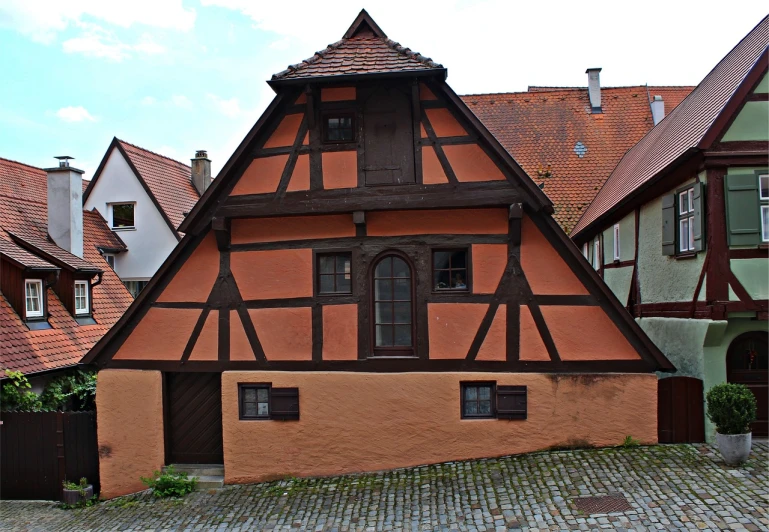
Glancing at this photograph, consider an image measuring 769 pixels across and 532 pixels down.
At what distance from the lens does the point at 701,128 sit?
9.62m

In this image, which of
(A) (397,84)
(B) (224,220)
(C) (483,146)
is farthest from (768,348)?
(B) (224,220)

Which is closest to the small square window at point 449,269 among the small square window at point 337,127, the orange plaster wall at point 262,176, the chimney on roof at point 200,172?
the small square window at point 337,127

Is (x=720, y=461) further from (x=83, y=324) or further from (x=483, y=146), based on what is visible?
(x=83, y=324)

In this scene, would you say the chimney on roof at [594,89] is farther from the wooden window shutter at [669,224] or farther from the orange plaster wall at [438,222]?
the orange plaster wall at [438,222]

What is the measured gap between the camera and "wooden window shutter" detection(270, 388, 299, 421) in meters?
10.1

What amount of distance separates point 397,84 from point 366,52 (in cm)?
82

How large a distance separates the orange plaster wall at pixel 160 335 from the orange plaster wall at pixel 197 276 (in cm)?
24

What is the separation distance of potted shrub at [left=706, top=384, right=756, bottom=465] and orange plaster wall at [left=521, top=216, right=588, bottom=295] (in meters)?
2.46

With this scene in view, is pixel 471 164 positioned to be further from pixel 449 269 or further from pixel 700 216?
pixel 700 216

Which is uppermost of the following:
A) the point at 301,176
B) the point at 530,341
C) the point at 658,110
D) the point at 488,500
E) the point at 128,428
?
the point at 658,110

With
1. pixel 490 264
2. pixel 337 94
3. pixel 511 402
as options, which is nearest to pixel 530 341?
pixel 511 402

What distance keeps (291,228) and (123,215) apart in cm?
1308

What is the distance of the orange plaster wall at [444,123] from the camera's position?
9.96 metres

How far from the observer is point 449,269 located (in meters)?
10.1
